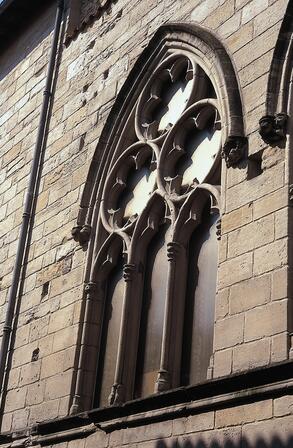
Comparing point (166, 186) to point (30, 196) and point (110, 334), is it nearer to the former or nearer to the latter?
point (110, 334)

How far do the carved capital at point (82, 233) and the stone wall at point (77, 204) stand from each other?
0.13 m

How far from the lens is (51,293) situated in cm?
924

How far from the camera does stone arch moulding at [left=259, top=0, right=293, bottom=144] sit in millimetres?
6902

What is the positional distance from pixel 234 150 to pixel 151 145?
5.81 feet

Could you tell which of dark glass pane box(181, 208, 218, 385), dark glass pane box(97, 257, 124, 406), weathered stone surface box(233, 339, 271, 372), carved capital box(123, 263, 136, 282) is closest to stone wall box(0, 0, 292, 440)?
weathered stone surface box(233, 339, 271, 372)

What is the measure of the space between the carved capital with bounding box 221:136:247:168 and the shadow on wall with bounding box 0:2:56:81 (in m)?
5.40

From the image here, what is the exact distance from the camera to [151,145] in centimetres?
884

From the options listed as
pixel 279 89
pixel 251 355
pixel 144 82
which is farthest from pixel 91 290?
pixel 279 89

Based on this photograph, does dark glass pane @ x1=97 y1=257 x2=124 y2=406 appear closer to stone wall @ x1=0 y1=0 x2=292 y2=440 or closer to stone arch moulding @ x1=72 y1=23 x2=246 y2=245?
stone wall @ x1=0 y1=0 x2=292 y2=440

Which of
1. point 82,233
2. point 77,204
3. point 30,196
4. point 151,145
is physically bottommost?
point 82,233

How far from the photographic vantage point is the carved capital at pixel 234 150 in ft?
23.7

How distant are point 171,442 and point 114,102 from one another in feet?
14.4

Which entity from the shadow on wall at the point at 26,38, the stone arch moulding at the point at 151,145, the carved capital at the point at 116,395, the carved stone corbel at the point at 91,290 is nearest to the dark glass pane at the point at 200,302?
the stone arch moulding at the point at 151,145

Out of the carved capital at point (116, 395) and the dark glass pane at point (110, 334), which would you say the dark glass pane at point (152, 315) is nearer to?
the carved capital at point (116, 395)
